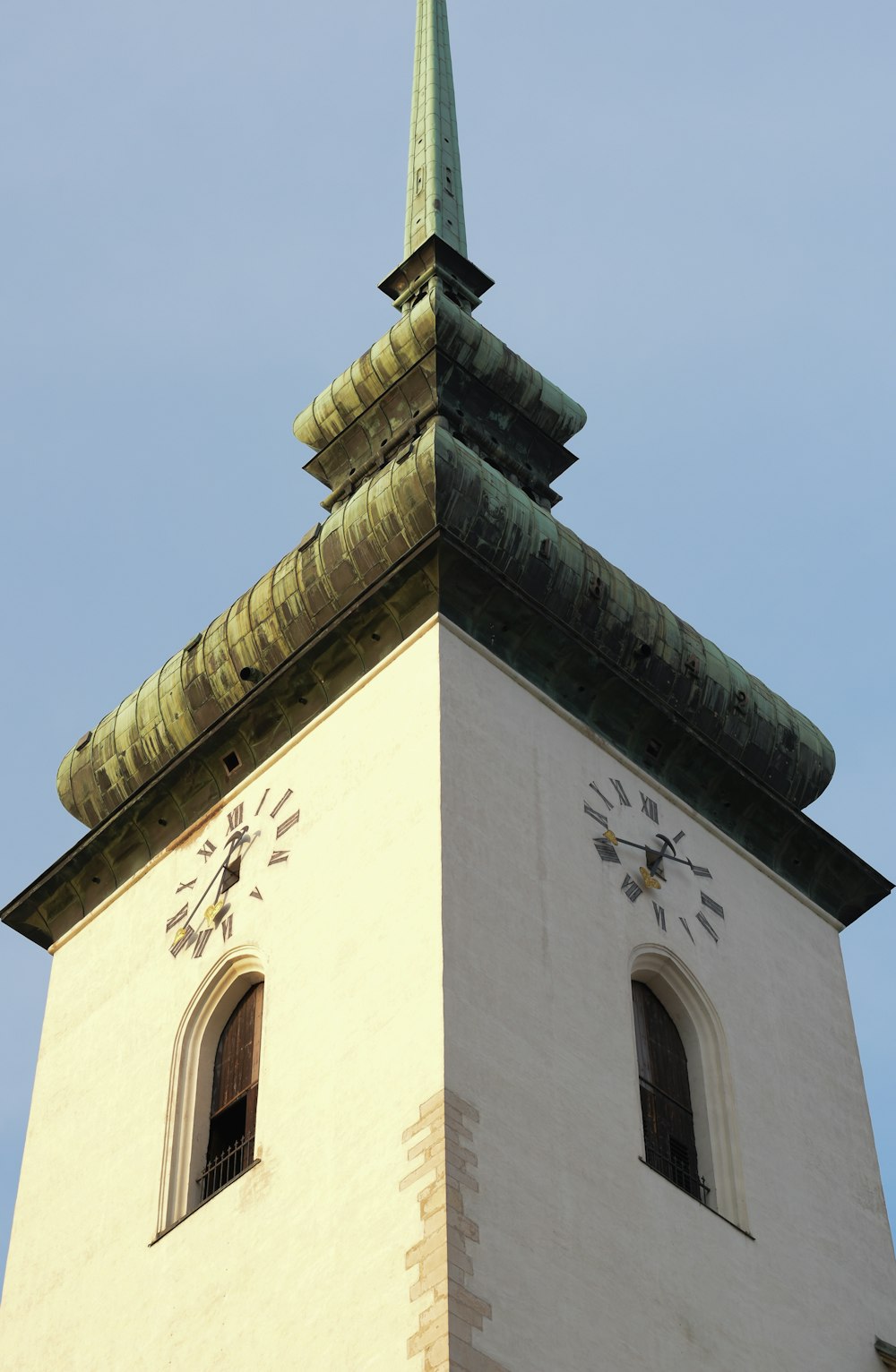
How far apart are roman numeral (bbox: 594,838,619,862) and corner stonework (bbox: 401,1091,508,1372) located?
11.1ft

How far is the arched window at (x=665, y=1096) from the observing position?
61.8 feet

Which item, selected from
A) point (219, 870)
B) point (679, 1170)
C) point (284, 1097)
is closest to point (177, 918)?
point (219, 870)

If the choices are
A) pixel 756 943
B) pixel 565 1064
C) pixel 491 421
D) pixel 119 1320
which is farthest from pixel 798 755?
pixel 119 1320

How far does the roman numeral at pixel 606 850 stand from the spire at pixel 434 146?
24.6 ft

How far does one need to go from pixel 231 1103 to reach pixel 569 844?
276 centimetres

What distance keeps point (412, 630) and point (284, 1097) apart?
3.74m

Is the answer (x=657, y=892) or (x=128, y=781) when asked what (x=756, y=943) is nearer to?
(x=657, y=892)

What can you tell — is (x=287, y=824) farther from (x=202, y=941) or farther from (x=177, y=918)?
(x=177, y=918)

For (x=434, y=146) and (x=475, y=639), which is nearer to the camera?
(x=475, y=639)

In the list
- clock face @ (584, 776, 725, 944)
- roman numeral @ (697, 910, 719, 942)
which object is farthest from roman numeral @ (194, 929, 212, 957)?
roman numeral @ (697, 910, 719, 942)

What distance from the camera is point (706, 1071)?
64.6ft

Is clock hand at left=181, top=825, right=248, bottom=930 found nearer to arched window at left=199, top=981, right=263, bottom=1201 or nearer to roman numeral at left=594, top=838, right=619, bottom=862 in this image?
arched window at left=199, top=981, right=263, bottom=1201

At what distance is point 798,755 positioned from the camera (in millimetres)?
22953

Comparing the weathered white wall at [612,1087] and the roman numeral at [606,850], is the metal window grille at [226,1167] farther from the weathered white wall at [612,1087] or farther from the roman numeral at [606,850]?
the roman numeral at [606,850]
